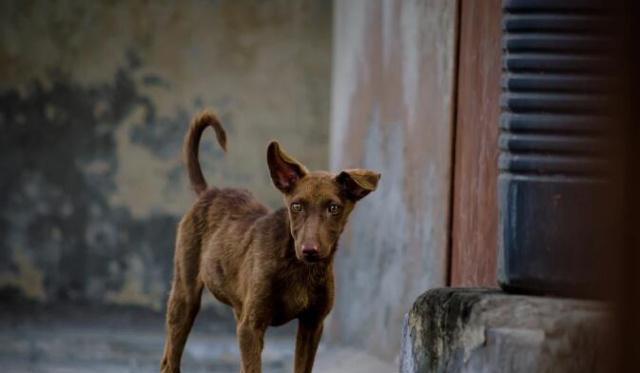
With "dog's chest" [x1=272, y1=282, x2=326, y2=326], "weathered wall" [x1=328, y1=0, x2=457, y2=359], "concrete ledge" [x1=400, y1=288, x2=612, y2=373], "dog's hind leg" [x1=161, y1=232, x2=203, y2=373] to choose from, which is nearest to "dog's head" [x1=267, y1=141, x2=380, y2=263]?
"dog's chest" [x1=272, y1=282, x2=326, y2=326]

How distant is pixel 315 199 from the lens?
481cm

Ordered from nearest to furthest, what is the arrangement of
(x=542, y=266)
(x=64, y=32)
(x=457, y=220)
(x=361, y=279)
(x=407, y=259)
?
(x=542, y=266) → (x=457, y=220) → (x=407, y=259) → (x=361, y=279) → (x=64, y=32)

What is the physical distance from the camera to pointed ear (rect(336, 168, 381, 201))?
16.0 feet

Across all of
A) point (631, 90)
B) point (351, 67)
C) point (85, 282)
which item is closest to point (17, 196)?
point (85, 282)

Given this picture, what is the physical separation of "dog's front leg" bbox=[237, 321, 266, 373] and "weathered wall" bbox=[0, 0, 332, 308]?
534 centimetres

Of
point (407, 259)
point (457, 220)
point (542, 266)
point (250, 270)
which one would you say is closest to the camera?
point (542, 266)

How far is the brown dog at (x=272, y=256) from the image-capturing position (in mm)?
4820

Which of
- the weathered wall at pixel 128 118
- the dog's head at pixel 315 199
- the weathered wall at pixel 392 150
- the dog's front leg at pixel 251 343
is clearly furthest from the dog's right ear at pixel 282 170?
the weathered wall at pixel 128 118

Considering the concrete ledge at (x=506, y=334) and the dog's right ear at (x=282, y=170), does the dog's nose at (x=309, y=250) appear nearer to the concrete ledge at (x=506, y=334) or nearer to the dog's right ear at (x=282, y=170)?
the dog's right ear at (x=282, y=170)

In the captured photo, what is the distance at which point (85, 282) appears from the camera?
10.6m

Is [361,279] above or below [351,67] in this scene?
below

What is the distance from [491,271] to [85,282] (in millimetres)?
5707

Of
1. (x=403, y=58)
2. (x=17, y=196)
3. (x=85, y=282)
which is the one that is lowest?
(x=85, y=282)

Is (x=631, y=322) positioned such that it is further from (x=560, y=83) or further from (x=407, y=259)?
(x=407, y=259)
